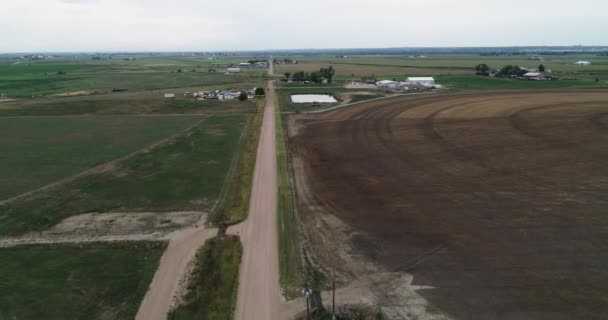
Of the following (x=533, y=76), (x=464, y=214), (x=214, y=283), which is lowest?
(x=214, y=283)

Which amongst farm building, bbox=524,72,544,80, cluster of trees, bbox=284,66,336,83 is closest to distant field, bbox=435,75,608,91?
farm building, bbox=524,72,544,80

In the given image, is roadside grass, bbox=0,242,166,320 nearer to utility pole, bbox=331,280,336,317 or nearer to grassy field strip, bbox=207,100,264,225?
grassy field strip, bbox=207,100,264,225

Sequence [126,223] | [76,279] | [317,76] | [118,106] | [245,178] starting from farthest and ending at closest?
[317,76] → [118,106] → [245,178] → [126,223] → [76,279]

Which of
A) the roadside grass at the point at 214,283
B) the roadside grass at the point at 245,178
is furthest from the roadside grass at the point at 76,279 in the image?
the roadside grass at the point at 245,178

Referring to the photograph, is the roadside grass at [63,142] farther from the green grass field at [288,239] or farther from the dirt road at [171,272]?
the green grass field at [288,239]

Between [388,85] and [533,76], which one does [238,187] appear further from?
[533,76]

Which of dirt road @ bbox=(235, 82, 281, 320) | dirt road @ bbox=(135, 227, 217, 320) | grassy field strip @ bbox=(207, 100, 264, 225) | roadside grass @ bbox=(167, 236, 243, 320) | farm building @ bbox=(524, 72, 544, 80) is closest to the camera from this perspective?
roadside grass @ bbox=(167, 236, 243, 320)

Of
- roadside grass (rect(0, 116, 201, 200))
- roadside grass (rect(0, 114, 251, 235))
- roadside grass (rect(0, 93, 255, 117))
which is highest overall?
roadside grass (rect(0, 93, 255, 117))

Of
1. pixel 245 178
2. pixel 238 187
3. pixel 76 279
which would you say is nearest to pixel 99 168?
pixel 245 178
